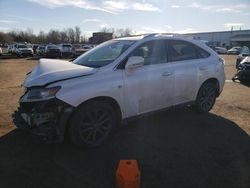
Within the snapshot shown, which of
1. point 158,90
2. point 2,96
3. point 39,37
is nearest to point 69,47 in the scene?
point 2,96

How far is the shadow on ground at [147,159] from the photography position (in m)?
3.52

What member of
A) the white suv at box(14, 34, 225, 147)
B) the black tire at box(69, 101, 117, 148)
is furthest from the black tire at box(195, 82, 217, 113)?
the black tire at box(69, 101, 117, 148)

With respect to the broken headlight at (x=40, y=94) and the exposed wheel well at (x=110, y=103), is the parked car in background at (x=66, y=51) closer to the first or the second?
the exposed wheel well at (x=110, y=103)

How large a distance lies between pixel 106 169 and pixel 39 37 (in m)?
111

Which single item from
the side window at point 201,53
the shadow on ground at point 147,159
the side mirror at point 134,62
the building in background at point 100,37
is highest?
the building in background at point 100,37

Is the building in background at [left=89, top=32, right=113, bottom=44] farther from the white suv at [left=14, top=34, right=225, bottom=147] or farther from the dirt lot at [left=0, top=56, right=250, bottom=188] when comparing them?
the dirt lot at [left=0, top=56, right=250, bottom=188]

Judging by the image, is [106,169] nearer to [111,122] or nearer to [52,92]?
[111,122]

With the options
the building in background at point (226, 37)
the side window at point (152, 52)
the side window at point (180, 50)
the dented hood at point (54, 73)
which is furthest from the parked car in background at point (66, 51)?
the building in background at point (226, 37)

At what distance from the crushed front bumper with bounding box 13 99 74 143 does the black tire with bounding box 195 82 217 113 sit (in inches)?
129

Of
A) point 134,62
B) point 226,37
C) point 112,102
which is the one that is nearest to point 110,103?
point 112,102

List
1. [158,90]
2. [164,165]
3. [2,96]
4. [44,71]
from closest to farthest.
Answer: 1. [164,165]
2. [44,71]
3. [158,90]
4. [2,96]

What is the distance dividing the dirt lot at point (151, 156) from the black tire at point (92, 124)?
0.55 feet

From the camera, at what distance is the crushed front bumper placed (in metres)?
4.00

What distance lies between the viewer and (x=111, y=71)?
14.9 ft
